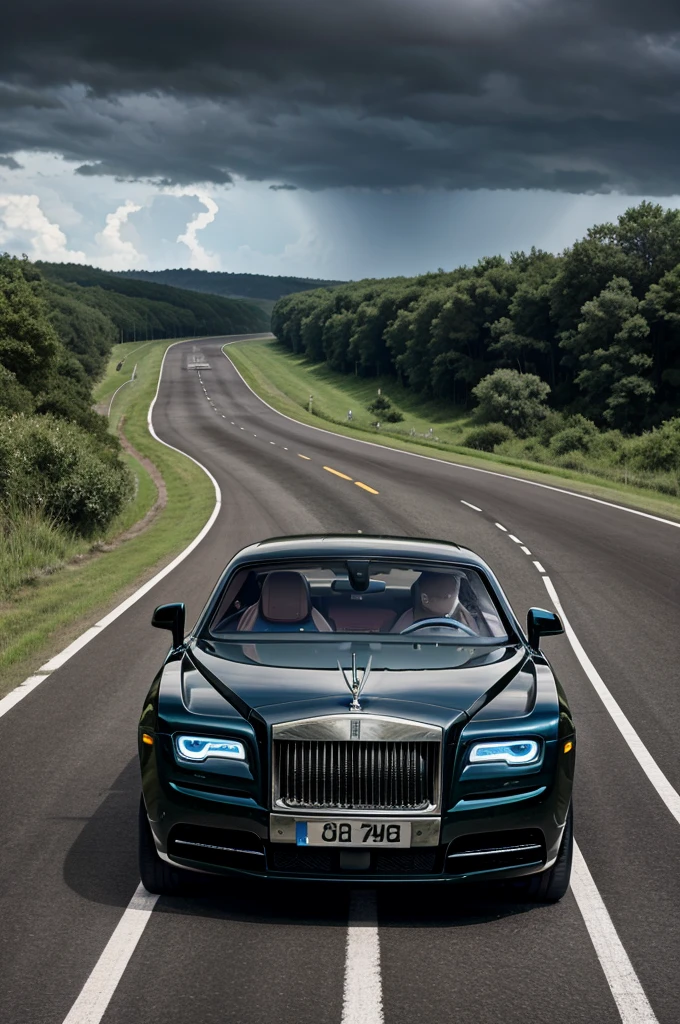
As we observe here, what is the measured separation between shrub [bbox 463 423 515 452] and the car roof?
6427 centimetres

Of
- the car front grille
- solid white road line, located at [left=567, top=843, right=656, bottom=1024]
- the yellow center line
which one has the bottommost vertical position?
the yellow center line

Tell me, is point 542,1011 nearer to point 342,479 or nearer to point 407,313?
point 342,479

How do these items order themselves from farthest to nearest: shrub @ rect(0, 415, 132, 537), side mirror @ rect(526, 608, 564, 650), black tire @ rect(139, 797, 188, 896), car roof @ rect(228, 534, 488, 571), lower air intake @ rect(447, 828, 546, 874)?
1. shrub @ rect(0, 415, 132, 537)
2. car roof @ rect(228, 534, 488, 571)
3. side mirror @ rect(526, 608, 564, 650)
4. black tire @ rect(139, 797, 188, 896)
5. lower air intake @ rect(447, 828, 546, 874)

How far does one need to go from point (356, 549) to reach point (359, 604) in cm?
39

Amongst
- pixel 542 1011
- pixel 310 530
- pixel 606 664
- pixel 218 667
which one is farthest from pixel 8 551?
pixel 542 1011

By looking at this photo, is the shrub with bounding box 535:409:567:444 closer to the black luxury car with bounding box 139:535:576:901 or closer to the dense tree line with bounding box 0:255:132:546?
the dense tree line with bounding box 0:255:132:546

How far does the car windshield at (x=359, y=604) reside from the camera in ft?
21.2

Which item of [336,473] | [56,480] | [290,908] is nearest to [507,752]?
[290,908]

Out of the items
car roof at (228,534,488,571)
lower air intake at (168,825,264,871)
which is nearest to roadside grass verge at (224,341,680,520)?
car roof at (228,534,488,571)

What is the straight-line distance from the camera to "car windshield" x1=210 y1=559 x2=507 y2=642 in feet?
21.2

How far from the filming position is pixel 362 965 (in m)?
4.58

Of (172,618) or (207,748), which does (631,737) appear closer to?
(172,618)

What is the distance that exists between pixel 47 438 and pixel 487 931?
24.3 m

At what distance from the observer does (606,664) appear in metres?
11.4
